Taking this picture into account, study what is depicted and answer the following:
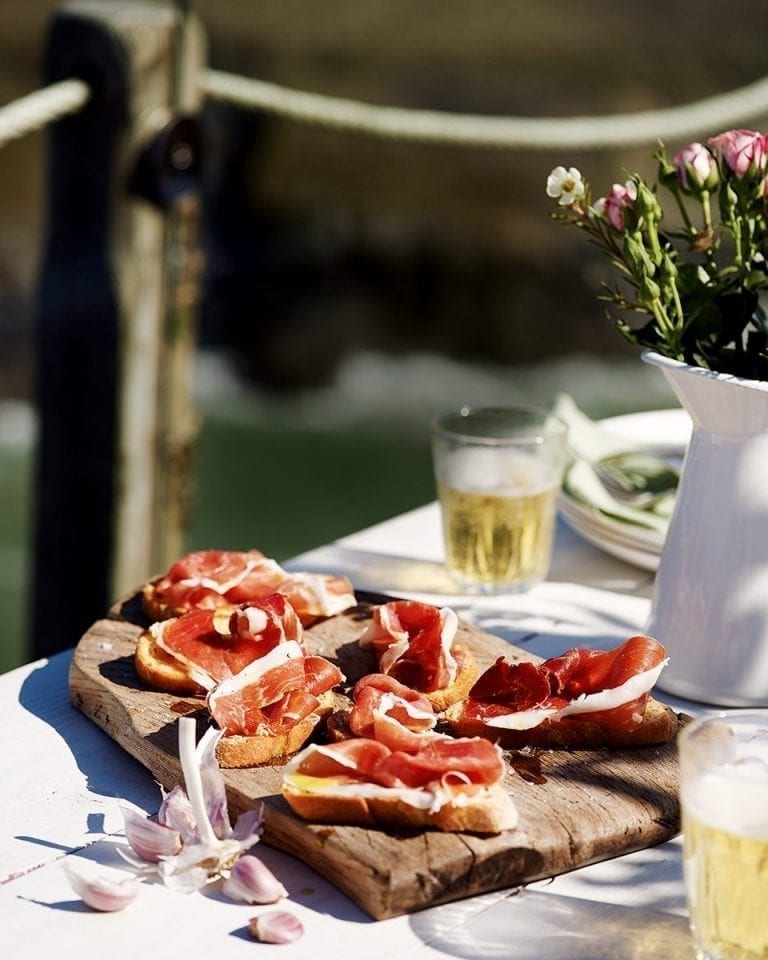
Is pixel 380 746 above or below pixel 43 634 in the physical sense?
above

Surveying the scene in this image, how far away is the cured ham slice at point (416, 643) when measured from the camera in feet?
4.35

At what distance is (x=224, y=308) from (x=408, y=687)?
Answer: 7.12 m

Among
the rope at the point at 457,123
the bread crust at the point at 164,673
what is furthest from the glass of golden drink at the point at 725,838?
the rope at the point at 457,123

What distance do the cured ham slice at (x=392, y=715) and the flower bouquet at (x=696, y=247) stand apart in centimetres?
39

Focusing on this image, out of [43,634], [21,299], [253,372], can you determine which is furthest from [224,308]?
[43,634]

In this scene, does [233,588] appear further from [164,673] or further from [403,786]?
[403,786]

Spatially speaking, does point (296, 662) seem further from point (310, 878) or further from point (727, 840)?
point (727, 840)

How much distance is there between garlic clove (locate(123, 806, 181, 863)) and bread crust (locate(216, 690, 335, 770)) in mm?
96

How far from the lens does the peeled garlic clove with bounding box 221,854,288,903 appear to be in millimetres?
1052

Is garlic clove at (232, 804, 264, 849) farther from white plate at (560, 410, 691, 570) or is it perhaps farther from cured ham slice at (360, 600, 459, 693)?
white plate at (560, 410, 691, 570)

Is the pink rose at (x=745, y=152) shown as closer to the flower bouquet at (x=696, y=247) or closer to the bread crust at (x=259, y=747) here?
the flower bouquet at (x=696, y=247)

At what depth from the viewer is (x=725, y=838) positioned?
0.95 m

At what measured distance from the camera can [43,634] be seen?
2945 millimetres

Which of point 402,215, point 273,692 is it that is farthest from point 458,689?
point 402,215
